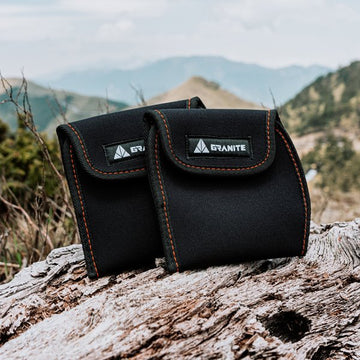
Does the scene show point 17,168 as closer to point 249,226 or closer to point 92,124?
point 92,124

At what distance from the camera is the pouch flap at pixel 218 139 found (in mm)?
1965

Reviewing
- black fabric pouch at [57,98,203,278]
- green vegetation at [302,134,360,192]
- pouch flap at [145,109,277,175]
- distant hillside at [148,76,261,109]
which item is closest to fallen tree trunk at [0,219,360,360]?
black fabric pouch at [57,98,203,278]

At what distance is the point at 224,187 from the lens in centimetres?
199

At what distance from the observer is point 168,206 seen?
192 cm

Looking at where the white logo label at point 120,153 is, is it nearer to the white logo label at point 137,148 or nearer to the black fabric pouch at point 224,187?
the white logo label at point 137,148

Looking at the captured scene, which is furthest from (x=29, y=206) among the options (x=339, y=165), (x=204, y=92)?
(x=204, y=92)

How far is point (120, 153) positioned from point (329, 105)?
60995mm

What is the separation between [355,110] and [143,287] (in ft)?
191

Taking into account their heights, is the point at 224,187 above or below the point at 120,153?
below

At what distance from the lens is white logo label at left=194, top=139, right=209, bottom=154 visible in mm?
1999

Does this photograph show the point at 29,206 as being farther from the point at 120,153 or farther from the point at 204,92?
the point at 204,92

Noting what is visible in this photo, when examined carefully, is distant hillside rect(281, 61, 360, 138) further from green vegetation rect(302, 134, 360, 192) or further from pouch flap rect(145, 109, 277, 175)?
pouch flap rect(145, 109, 277, 175)

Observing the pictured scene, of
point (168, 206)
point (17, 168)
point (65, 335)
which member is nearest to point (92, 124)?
point (168, 206)

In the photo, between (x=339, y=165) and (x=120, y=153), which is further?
(x=339, y=165)
